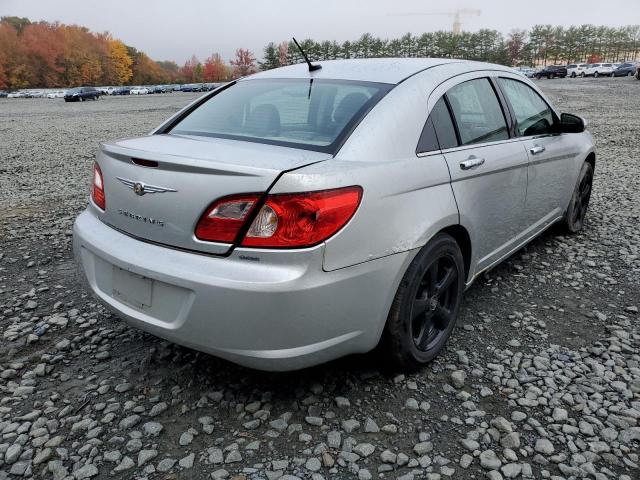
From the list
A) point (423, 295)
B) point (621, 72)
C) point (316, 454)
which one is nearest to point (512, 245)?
point (423, 295)

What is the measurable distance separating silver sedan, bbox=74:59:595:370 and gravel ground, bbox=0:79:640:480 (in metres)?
0.34

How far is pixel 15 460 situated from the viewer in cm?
214

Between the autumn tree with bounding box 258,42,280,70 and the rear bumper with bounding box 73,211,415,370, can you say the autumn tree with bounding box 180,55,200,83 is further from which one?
the rear bumper with bounding box 73,211,415,370

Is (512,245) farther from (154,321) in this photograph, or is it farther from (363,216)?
(154,321)

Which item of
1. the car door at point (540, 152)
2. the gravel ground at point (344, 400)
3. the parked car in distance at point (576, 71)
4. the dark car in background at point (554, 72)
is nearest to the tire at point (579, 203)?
the car door at point (540, 152)

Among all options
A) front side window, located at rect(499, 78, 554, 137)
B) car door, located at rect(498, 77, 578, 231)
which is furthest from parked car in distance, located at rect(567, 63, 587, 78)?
front side window, located at rect(499, 78, 554, 137)

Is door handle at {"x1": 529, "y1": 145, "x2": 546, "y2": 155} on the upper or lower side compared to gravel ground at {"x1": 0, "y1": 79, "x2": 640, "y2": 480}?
upper

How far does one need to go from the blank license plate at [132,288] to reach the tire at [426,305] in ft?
3.54

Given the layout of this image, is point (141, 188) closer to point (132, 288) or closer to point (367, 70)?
point (132, 288)

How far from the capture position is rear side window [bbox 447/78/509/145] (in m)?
2.91

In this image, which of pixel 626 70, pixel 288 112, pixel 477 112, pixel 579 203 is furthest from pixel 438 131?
pixel 626 70

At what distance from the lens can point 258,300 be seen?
1.98m

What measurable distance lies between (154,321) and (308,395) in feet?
2.68

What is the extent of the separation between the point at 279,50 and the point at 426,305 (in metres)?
117
